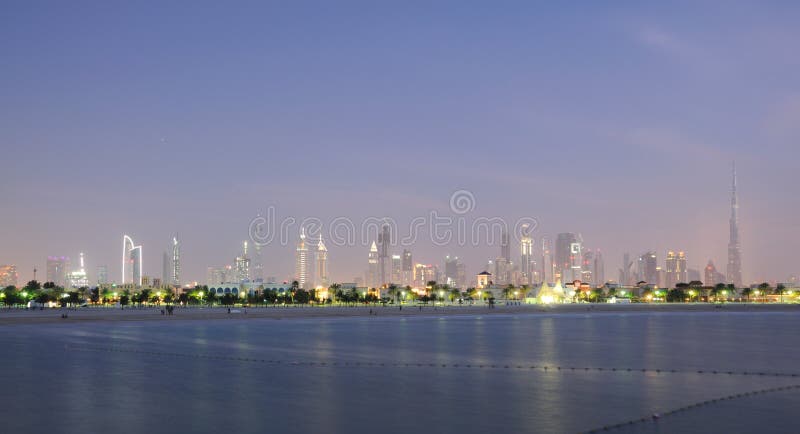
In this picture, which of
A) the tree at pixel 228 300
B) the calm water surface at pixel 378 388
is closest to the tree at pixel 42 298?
the tree at pixel 228 300

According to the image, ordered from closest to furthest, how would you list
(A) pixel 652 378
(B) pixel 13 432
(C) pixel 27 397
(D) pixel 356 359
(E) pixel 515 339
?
(B) pixel 13 432 < (C) pixel 27 397 < (A) pixel 652 378 < (D) pixel 356 359 < (E) pixel 515 339

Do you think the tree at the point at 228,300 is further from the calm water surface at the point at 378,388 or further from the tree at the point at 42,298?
the calm water surface at the point at 378,388

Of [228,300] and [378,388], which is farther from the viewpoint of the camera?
[228,300]

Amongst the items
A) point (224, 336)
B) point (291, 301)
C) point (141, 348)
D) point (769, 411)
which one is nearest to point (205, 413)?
point (769, 411)

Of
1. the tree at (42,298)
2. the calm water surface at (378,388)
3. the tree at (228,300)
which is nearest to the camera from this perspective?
the calm water surface at (378,388)

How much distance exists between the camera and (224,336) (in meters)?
61.6

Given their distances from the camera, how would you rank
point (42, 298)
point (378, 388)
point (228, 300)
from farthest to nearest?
point (228, 300) → point (42, 298) → point (378, 388)

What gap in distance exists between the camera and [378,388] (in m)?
28.5

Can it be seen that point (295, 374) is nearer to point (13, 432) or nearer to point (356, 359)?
point (356, 359)

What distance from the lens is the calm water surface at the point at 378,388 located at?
21047 mm

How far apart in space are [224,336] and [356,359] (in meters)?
24.5

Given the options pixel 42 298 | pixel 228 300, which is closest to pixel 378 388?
pixel 42 298

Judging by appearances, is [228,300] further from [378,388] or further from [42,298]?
[378,388]

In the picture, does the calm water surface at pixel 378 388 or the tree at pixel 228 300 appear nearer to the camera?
the calm water surface at pixel 378 388
